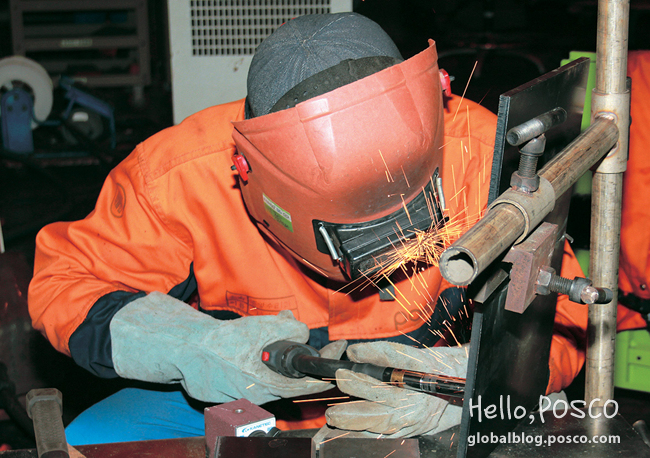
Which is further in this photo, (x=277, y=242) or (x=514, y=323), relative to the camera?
(x=277, y=242)

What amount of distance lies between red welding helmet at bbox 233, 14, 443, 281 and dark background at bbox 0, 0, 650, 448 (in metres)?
0.57

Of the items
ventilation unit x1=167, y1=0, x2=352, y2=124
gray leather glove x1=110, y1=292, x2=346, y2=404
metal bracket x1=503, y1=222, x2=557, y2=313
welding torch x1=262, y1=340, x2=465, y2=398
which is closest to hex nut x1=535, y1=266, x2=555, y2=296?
metal bracket x1=503, y1=222, x2=557, y2=313

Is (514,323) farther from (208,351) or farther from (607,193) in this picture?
(208,351)

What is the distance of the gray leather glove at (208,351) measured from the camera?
156 cm

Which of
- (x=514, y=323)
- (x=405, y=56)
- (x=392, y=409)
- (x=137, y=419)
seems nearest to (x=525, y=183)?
(x=514, y=323)

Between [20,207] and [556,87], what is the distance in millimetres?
5026

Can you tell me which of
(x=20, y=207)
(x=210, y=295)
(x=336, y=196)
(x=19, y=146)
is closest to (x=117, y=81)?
(x=19, y=146)

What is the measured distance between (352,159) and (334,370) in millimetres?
475

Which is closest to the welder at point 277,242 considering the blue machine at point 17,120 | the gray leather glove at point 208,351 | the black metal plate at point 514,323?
the gray leather glove at point 208,351

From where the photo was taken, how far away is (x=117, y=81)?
6.32 metres

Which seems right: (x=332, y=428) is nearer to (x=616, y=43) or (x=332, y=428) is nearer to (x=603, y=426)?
(x=603, y=426)

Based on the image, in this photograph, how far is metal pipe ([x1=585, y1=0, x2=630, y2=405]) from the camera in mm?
1228

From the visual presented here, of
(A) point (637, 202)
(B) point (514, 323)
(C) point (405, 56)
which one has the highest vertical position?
(C) point (405, 56)

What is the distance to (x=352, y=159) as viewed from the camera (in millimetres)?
1243
